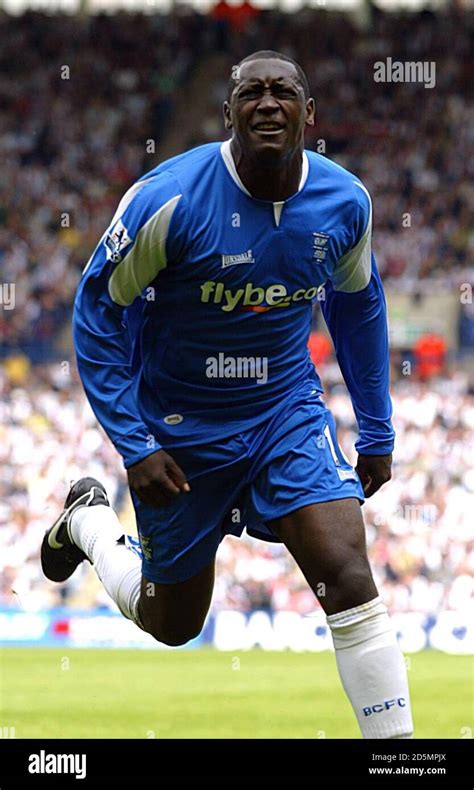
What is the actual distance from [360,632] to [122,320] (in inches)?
58.9

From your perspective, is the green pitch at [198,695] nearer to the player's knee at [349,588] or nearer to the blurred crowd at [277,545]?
the blurred crowd at [277,545]

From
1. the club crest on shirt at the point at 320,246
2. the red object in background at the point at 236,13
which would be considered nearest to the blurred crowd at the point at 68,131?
the red object in background at the point at 236,13

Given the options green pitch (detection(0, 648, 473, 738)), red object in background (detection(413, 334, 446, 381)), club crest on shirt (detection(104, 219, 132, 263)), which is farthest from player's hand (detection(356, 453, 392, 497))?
red object in background (detection(413, 334, 446, 381))

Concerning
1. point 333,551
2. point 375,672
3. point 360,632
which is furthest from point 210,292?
point 375,672

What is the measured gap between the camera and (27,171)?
24.8 m

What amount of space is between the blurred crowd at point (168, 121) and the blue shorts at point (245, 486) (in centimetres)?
1469

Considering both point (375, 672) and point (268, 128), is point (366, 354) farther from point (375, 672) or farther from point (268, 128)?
point (375, 672)

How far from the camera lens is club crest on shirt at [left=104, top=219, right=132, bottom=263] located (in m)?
5.50

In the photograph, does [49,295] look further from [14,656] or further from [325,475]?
[325,475]

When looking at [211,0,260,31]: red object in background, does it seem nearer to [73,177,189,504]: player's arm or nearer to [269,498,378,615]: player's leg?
[73,177,189,504]: player's arm

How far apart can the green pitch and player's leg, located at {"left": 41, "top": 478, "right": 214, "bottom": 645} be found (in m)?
0.99

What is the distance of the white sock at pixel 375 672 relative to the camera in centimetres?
516

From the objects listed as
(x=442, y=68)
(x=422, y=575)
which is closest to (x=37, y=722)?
(x=422, y=575)
